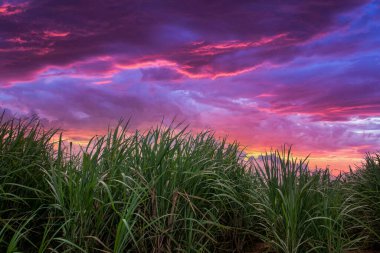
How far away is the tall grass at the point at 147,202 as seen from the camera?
388 centimetres

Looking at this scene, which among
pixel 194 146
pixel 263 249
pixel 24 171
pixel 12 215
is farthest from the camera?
pixel 194 146

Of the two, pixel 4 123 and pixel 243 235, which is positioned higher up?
pixel 4 123

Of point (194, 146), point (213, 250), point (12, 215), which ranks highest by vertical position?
point (194, 146)

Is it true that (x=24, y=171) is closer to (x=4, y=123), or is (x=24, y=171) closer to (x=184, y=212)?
(x=4, y=123)

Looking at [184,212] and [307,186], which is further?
[307,186]

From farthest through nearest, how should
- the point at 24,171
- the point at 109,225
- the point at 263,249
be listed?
the point at 263,249 < the point at 24,171 < the point at 109,225

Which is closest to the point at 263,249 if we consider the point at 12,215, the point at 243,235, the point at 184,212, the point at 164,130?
the point at 243,235

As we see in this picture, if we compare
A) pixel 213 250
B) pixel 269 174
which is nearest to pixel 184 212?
pixel 213 250

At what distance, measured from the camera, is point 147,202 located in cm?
437

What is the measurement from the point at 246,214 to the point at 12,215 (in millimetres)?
2612

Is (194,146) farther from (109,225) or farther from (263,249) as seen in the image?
(109,225)

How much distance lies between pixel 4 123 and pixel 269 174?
3406 mm

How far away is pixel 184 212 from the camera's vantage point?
4434 mm

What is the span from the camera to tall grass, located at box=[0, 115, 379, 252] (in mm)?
3881
